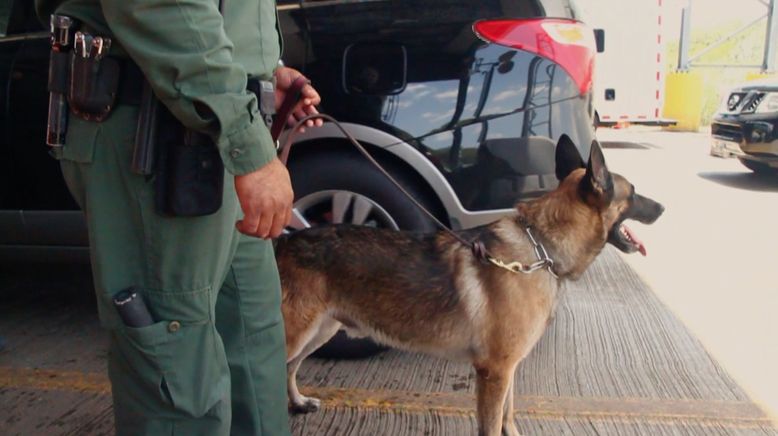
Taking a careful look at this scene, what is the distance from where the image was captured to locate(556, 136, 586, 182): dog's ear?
3.01 m

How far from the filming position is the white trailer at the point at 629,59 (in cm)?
1256

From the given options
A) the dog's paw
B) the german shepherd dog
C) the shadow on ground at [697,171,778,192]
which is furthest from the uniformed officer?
the shadow on ground at [697,171,778,192]

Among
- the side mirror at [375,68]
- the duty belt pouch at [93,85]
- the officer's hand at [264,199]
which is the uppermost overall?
the duty belt pouch at [93,85]

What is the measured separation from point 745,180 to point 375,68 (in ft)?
27.2

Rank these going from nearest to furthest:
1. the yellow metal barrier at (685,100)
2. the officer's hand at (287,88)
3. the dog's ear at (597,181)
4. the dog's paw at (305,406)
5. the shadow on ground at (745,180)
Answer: the officer's hand at (287,88) < the dog's ear at (597,181) < the dog's paw at (305,406) < the shadow on ground at (745,180) < the yellow metal barrier at (685,100)

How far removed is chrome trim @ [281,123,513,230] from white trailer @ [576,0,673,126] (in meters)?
9.92

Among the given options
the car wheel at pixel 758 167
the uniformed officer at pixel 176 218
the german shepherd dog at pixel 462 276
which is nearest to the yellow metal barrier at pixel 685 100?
the car wheel at pixel 758 167

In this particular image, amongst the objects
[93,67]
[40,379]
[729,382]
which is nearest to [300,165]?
[40,379]

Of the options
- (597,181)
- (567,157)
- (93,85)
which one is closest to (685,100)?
(567,157)

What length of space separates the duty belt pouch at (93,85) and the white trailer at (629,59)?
1180 centimetres

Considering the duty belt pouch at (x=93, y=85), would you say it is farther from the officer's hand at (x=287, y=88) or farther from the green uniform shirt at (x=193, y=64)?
the officer's hand at (x=287, y=88)

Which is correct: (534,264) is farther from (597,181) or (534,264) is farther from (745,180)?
(745,180)

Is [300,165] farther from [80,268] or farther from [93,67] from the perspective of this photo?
[80,268]

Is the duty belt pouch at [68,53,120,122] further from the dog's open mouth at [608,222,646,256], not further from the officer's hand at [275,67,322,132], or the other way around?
the dog's open mouth at [608,222,646,256]
